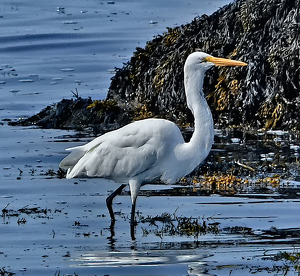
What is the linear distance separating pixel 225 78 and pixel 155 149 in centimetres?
566

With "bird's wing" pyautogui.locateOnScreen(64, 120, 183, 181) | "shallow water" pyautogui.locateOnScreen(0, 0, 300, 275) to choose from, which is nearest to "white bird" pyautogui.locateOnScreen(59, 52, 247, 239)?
"bird's wing" pyautogui.locateOnScreen(64, 120, 183, 181)

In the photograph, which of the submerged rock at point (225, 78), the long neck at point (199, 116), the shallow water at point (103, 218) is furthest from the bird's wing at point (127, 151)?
the submerged rock at point (225, 78)

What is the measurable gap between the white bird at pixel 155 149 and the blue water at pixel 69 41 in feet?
24.2

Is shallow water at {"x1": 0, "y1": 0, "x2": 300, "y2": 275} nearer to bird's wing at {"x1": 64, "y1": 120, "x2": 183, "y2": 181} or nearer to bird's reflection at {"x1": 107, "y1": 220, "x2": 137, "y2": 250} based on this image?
bird's reflection at {"x1": 107, "y1": 220, "x2": 137, "y2": 250}

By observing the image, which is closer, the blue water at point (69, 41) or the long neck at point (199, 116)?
the long neck at point (199, 116)

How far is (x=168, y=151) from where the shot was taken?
420 inches

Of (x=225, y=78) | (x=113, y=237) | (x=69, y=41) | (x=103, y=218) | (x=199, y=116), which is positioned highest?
(x=69, y=41)

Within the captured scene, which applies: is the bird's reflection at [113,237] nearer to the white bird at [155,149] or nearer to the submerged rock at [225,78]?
the white bird at [155,149]

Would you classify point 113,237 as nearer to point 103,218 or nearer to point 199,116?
point 103,218

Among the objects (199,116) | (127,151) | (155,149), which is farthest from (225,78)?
(199,116)

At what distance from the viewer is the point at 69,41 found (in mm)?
27078

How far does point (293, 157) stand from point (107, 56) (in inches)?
480

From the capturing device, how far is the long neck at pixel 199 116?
33.8ft

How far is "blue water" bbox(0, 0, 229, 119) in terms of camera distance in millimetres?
20688
